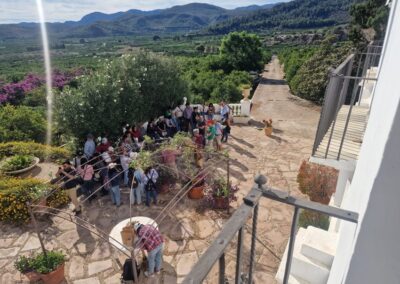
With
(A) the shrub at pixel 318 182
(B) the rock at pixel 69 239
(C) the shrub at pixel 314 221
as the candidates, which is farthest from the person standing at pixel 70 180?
(A) the shrub at pixel 318 182

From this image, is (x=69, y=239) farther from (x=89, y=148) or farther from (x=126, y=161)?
(x=89, y=148)

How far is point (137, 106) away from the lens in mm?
12719

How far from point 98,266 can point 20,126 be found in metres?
11.2

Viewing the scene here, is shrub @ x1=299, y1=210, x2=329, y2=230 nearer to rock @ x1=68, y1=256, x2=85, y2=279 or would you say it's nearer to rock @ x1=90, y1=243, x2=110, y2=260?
rock @ x1=90, y1=243, x2=110, y2=260

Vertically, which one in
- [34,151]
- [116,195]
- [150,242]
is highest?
[150,242]

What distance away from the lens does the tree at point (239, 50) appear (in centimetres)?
3912

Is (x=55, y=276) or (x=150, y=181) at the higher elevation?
(x=150, y=181)

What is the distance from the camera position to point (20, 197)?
8367mm

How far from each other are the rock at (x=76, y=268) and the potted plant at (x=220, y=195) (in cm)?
379

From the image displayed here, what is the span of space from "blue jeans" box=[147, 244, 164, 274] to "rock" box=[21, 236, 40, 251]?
331 cm

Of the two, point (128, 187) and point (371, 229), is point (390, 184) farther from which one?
point (128, 187)

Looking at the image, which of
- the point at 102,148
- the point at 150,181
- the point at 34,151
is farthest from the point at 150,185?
the point at 34,151

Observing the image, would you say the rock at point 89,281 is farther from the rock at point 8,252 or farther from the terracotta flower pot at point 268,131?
the terracotta flower pot at point 268,131

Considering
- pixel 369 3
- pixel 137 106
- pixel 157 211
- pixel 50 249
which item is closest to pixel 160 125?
pixel 137 106
